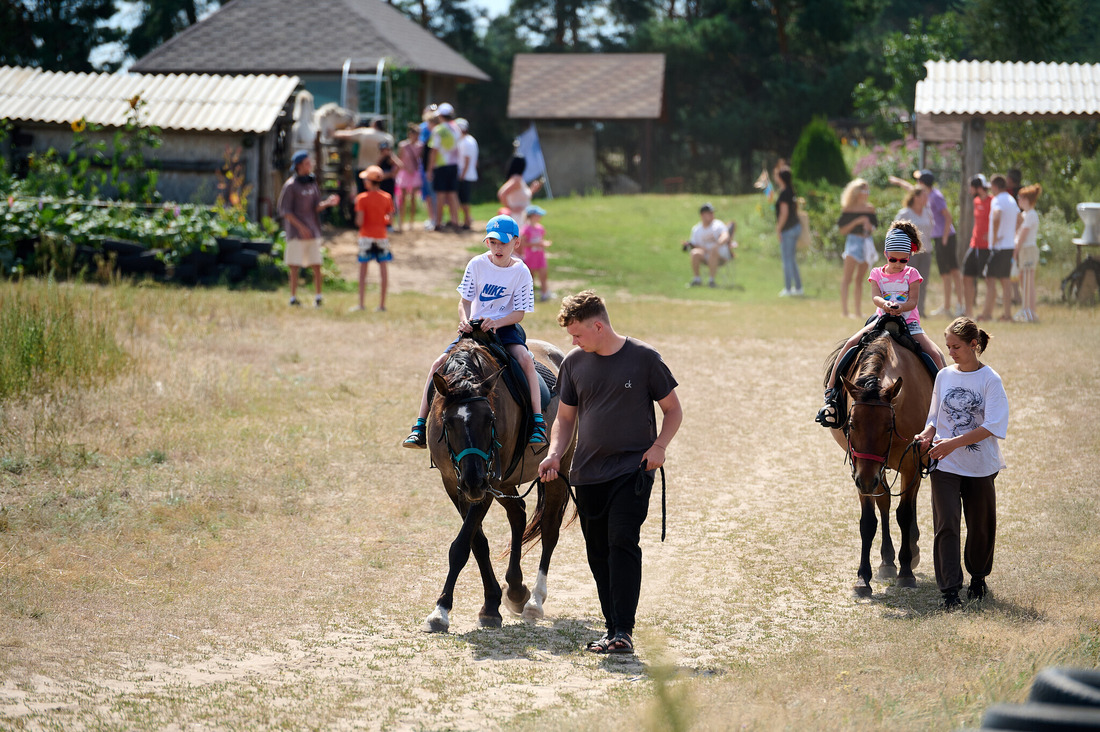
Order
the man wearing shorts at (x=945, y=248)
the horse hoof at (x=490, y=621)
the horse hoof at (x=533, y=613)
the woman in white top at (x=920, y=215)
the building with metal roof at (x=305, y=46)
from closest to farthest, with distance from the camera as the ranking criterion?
the horse hoof at (x=490, y=621) → the horse hoof at (x=533, y=613) → the woman in white top at (x=920, y=215) → the man wearing shorts at (x=945, y=248) → the building with metal roof at (x=305, y=46)

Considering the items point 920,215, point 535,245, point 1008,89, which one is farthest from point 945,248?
point 535,245

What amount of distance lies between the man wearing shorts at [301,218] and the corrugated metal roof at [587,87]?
64.4ft

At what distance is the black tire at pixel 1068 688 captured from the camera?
303 centimetres

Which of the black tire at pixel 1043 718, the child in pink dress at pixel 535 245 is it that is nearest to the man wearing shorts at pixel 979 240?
the child in pink dress at pixel 535 245

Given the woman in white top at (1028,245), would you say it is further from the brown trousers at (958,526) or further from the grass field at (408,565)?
the brown trousers at (958,526)

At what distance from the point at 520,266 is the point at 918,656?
332 centimetres

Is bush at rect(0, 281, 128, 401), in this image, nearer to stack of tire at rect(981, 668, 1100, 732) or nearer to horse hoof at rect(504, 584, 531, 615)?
horse hoof at rect(504, 584, 531, 615)

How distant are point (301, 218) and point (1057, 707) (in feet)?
45.8

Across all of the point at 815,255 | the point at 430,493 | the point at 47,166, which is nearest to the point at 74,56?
the point at 47,166

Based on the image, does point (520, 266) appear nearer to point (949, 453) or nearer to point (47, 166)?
point (949, 453)

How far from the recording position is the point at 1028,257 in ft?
50.9

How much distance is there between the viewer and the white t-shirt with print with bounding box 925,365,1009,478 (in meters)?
6.21

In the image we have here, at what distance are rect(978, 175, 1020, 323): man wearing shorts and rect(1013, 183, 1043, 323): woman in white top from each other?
5.6 inches

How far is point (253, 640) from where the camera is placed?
19.2ft
